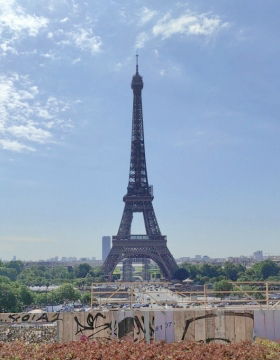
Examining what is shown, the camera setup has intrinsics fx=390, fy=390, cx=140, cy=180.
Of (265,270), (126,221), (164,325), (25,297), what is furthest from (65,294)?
(265,270)

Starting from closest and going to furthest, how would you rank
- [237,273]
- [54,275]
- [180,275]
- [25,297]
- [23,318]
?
[23,318] < [25,297] < [180,275] < [237,273] < [54,275]

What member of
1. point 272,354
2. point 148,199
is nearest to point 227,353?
point 272,354

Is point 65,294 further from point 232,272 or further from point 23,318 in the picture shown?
point 232,272

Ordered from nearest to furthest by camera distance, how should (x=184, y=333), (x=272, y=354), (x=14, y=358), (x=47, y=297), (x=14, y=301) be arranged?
(x=14, y=358), (x=272, y=354), (x=184, y=333), (x=14, y=301), (x=47, y=297)

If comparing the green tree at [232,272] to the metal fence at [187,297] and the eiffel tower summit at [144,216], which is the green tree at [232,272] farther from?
the eiffel tower summit at [144,216]

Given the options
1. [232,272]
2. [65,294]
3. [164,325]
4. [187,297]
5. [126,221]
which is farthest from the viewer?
[232,272]

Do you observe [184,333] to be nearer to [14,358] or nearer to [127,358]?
[127,358]

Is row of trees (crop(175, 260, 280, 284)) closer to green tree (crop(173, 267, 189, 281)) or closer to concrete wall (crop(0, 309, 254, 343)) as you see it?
green tree (crop(173, 267, 189, 281))
